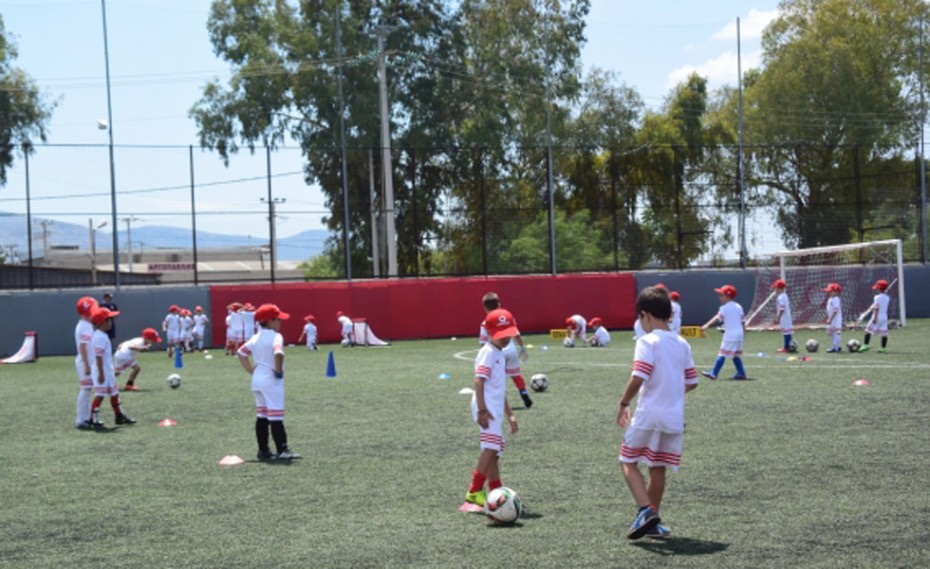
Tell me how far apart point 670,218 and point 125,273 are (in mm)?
22799

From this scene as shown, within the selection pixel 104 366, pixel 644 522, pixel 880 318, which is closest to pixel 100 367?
pixel 104 366

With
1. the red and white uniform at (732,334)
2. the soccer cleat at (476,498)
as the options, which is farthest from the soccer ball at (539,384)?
the soccer cleat at (476,498)

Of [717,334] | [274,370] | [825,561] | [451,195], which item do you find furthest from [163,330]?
[825,561]

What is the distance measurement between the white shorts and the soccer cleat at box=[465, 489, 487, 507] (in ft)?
5.36

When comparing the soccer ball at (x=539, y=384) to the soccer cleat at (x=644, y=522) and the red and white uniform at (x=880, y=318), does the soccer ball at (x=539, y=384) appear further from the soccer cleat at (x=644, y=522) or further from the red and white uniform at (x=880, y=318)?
the red and white uniform at (x=880, y=318)

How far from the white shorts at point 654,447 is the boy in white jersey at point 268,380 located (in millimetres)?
5481

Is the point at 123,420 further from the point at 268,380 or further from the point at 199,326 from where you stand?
the point at 199,326

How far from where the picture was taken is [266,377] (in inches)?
499

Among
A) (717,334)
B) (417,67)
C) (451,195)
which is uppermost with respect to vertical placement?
(417,67)

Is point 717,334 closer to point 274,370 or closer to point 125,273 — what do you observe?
point 125,273

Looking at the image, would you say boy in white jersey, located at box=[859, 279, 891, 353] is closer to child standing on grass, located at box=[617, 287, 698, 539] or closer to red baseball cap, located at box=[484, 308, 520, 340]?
red baseball cap, located at box=[484, 308, 520, 340]

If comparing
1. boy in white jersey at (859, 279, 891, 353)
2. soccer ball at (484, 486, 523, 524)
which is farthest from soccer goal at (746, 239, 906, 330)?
soccer ball at (484, 486, 523, 524)

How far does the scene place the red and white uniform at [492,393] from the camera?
905 cm

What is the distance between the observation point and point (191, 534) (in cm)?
853
